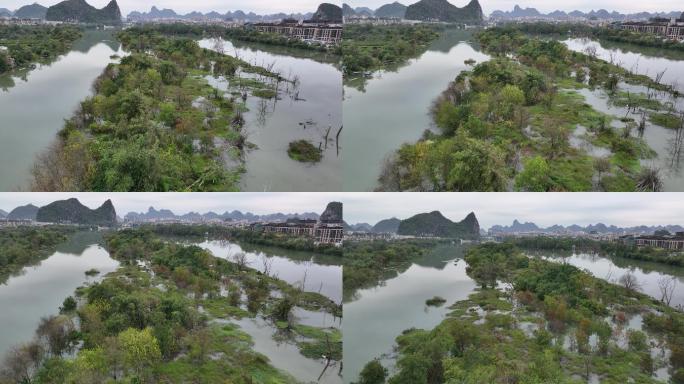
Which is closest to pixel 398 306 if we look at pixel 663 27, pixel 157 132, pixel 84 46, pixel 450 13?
pixel 157 132

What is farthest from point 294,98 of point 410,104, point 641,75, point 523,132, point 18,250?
point 641,75

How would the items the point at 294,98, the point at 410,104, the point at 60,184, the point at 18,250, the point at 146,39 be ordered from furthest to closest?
the point at 146,39 → the point at 18,250 → the point at 294,98 → the point at 410,104 → the point at 60,184

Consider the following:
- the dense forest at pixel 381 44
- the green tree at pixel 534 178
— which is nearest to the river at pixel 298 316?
the green tree at pixel 534 178

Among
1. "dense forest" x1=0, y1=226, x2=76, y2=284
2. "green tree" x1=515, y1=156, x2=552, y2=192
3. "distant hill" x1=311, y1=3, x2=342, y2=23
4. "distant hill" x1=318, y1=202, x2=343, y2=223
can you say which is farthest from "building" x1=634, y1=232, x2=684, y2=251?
"dense forest" x1=0, y1=226, x2=76, y2=284

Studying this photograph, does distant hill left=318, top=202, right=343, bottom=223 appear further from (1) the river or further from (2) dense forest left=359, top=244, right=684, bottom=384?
(2) dense forest left=359, top=244, right=684, bottom=384

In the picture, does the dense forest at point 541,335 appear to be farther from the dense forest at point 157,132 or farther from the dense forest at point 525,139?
the dense forest at point 157,132

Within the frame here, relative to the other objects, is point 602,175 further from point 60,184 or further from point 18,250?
point 18,250

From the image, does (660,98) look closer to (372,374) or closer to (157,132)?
(372,374)
